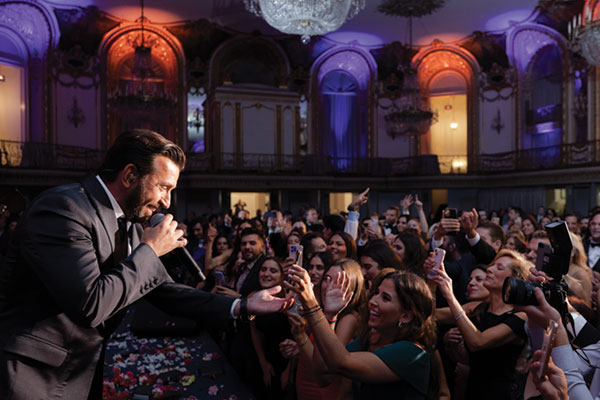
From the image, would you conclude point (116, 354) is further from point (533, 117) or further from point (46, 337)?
point (533, 117)

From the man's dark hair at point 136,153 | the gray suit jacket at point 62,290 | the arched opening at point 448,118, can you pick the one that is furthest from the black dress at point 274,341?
the arched opening at point 448,118

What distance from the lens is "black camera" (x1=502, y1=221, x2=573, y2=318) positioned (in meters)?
1.67

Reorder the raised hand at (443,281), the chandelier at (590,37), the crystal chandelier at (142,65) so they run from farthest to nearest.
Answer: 1. the crystal chandelier at (142,65)
2. the chandelier at (590,37)
3. the raised hand at (443,281)

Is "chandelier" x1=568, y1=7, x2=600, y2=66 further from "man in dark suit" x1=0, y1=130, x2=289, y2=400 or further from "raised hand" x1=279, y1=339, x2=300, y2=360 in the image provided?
"man in dark suit" x1=0, y1=130, x2=289, y2=400

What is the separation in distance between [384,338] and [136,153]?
1.27 meters

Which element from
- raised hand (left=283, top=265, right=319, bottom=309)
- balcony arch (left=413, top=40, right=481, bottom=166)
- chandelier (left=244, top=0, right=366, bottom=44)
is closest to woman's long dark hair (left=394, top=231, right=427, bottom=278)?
raised hand (left=283, top=265, right=319, bottom=309)

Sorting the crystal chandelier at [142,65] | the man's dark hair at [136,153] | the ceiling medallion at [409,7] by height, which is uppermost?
the ceiling medallion at [409,7]

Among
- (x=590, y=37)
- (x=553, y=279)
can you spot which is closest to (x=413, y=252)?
(x=553, y=279)

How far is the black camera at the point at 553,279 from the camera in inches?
65.8

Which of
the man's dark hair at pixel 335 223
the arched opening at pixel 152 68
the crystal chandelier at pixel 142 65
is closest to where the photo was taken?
the man's dark hair at pixel 335 223

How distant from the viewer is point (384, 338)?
2.06 m

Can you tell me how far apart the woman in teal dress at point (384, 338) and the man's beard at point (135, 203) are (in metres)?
0.60

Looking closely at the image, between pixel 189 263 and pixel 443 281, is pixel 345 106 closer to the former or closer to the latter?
pixel 443 281

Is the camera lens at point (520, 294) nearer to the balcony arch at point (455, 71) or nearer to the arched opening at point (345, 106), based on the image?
the arched opening at point (345, 106)
